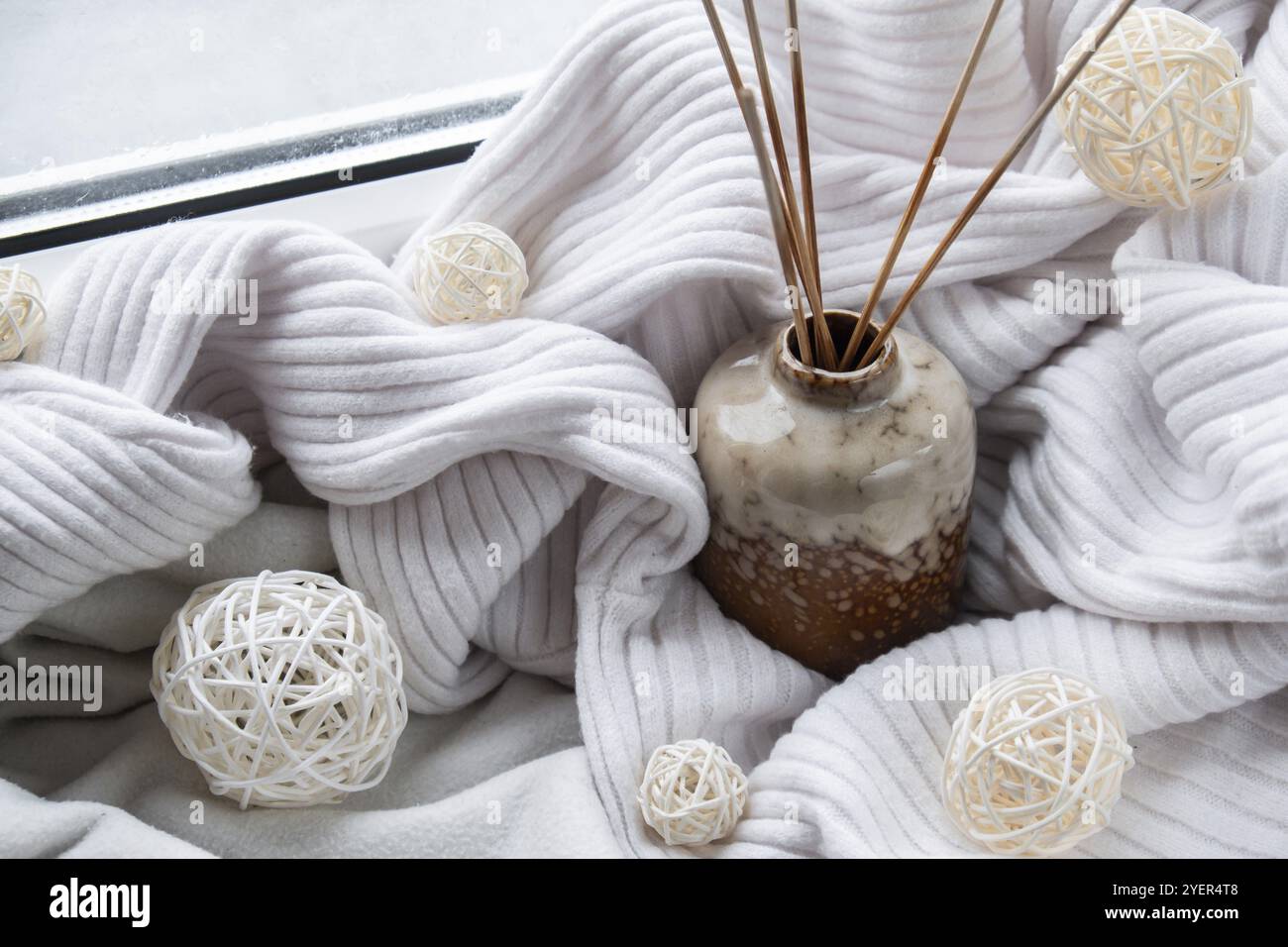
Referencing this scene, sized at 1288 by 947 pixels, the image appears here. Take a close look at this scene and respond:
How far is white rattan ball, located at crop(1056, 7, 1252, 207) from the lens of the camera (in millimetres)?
681

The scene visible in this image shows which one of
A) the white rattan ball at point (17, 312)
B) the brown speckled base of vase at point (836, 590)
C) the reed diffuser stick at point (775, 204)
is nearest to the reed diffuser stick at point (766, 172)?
the reed diffuser stick at point (775, 204)

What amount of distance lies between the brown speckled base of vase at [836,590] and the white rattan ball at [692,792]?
0.34 feet

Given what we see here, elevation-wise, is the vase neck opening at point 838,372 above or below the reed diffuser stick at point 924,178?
below

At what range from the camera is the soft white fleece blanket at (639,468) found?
695mm

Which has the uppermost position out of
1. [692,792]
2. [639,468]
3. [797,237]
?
[797,237]

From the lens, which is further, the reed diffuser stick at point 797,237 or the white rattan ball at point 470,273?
the white rattan ball at point 470,273

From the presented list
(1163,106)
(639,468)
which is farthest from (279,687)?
(1163,106)

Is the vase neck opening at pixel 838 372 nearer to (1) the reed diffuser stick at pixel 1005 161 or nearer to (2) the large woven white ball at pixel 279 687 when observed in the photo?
(1) the reed diffuser stick at pixel 1005 161

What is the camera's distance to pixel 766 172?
0.56 meters

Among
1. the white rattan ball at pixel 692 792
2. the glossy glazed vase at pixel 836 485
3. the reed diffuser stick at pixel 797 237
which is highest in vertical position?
the reed diffuser stick at pixel 797 237

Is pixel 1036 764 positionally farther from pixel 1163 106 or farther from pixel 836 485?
pixel 1163 106

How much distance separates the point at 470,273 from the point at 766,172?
24 cm

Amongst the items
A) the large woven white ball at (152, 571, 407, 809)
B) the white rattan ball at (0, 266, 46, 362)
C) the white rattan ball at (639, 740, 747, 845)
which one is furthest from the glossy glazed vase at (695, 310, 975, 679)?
the white rattan ball at (0, 266, 46, 362)

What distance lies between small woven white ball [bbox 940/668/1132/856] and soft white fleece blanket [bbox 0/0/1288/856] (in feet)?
0.15
